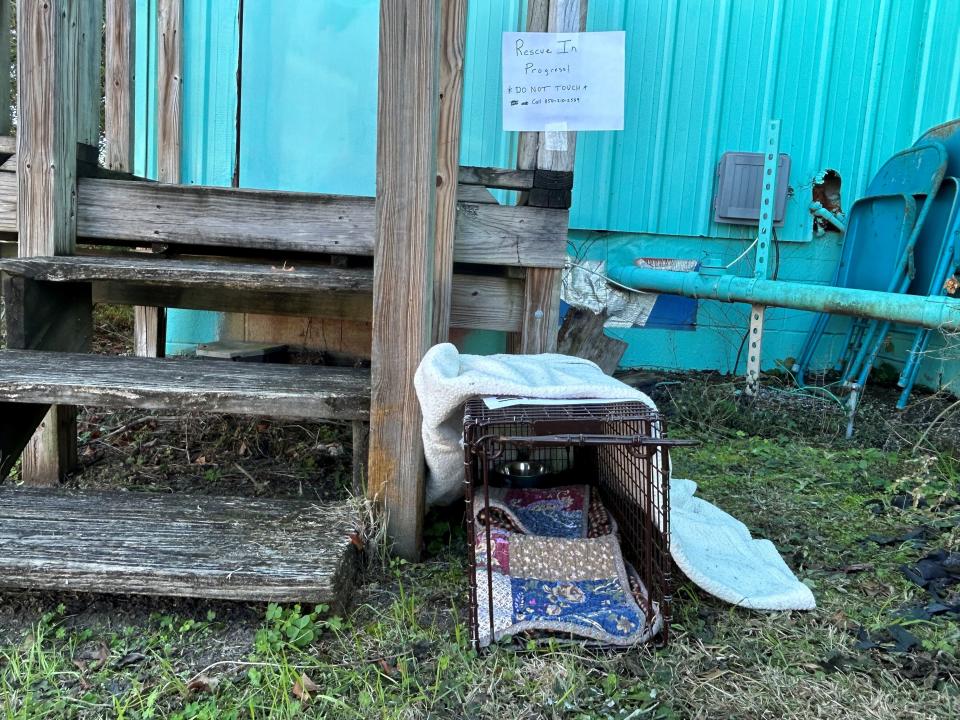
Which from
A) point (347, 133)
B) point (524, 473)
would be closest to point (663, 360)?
point (347, 133)

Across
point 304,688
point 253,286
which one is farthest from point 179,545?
point 253,286

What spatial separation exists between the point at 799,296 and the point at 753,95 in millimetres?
1537

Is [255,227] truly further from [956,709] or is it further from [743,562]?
[956,709]

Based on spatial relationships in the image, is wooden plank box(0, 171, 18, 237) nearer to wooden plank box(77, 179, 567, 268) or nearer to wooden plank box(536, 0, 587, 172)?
wooden plank box(77, 179, 567, 268)

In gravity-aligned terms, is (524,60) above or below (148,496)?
above

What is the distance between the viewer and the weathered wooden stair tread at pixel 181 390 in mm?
2021

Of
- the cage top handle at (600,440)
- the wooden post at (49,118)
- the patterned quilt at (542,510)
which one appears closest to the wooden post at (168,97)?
the wooden post at (49,118)

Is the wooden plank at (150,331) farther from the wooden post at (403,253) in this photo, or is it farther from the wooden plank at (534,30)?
the wooden post at (403,253)

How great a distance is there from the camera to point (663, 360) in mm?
5105

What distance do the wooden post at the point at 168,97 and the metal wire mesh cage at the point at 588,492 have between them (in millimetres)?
2888

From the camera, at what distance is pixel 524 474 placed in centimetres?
246

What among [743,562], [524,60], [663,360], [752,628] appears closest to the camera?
[752,628]

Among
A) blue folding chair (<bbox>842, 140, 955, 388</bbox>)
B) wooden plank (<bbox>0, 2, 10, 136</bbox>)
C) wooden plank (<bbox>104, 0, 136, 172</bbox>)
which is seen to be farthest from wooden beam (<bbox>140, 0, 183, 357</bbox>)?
blue folding chair (<bbox>842, 140, 955, 388</bbox>)

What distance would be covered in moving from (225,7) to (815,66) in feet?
12.0
